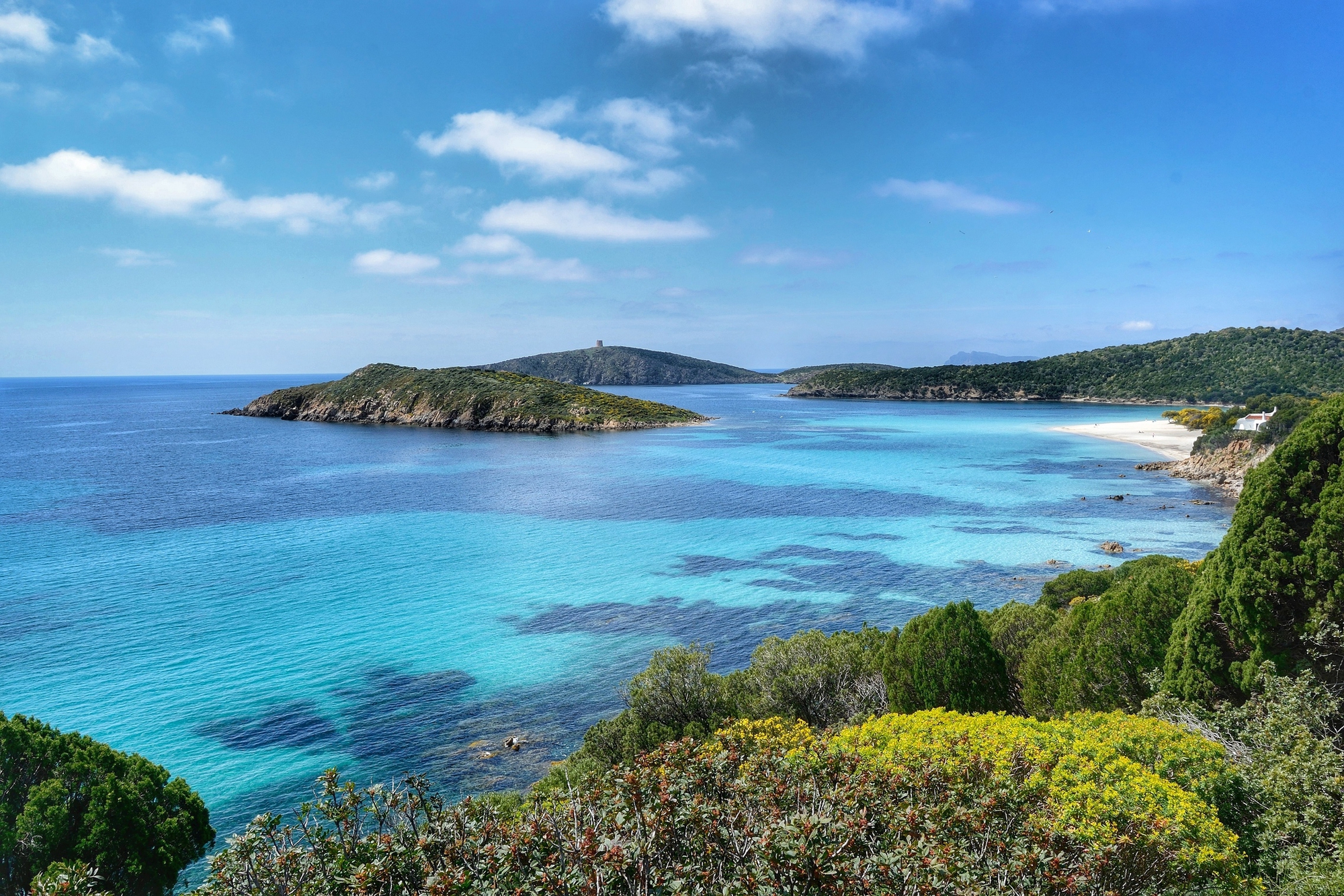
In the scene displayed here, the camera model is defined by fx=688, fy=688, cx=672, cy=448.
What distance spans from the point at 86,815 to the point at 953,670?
1812 centimetres

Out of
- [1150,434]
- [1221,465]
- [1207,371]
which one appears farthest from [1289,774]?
[1207,371]

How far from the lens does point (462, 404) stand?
13112 cm

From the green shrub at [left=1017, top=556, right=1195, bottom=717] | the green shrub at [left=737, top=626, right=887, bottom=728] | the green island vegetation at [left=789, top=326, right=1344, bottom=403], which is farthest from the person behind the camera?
the green island vegetation at [left=789, top=326, right=1344, bottom=403]

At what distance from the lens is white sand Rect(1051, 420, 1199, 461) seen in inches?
3438

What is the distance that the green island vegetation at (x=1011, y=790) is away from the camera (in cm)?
706

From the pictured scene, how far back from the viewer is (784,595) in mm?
34688

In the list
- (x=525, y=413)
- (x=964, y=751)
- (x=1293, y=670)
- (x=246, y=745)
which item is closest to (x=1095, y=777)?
(x=964, y=751)

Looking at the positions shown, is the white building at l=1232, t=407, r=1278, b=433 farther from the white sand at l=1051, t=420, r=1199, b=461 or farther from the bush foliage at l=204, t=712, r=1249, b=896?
the bush foliage at l=204, t=712, r=1249, b=896

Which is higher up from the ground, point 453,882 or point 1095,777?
point 453,882

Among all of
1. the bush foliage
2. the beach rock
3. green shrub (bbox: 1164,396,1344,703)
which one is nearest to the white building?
the beach rock

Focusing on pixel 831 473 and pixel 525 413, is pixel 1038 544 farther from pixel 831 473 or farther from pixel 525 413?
pixel 525 413

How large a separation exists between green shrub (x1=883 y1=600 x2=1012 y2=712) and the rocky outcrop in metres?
54.2

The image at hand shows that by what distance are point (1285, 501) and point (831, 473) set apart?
59161 millimetres

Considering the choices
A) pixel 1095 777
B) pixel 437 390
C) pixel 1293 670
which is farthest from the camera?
pixel 437 390
